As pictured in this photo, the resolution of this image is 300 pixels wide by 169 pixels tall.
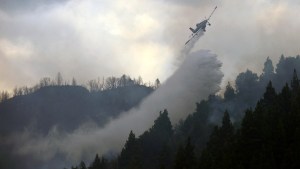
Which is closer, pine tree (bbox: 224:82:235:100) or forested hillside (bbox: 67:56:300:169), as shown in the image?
forested hillside (bbox: 67:56:300:169)

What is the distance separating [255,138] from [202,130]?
2293 inches

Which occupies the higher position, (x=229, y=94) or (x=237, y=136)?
(x=229, y=94)

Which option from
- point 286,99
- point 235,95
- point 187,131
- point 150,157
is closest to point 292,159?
point 286,99

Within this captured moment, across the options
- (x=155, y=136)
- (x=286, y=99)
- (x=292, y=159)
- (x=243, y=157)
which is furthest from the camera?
(x=155, y=136)

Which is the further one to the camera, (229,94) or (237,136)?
(229,94)

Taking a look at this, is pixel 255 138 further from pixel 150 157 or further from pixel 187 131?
pixel 187 131

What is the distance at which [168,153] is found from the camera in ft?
431

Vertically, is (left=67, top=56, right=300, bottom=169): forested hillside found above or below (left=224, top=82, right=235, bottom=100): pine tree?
below

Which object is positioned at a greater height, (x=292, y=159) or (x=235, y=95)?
(x=235, y=95)

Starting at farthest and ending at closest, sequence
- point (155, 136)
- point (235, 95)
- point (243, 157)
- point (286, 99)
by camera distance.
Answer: point (235, 95) < point (155, 136) < point (286, 99) < point (243, 157)

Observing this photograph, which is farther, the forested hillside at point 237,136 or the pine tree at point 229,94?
the pine tree at point 229,94

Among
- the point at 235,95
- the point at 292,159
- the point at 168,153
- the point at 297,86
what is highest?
the point at 235,95

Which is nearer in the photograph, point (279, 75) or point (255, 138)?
point (255, 138)

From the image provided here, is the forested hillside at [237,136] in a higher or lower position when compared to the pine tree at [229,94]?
lower
